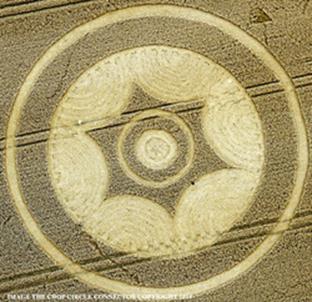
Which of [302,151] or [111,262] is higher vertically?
[302,151]

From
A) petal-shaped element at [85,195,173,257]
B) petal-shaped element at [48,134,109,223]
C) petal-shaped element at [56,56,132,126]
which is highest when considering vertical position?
petal-shaped element at [56,56,132,126]

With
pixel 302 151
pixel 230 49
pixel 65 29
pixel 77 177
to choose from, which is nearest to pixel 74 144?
pixel 77 177

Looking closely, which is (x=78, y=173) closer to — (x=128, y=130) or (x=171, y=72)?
(x=128, y=130)

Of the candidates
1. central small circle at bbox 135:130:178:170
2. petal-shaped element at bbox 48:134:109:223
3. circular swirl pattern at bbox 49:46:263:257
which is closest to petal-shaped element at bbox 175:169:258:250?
circular swirl pattern at bbox 49:46:263:257

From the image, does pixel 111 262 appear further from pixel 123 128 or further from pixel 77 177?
pixel 123 128

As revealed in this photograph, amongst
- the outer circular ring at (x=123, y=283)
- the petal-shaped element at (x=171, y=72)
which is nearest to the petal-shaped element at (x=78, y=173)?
the outer circular ring at (x=123, y=283)

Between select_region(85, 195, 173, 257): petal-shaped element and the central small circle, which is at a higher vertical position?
the central small circle

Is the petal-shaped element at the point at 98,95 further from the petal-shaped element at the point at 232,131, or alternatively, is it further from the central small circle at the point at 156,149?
the petal-shaped element at the point at 232,131

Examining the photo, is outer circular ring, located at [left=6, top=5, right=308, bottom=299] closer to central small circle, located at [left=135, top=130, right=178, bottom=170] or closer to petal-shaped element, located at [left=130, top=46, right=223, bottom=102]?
petal-shaped element, located at [left=130, top=46, right=223, bottom=102]
